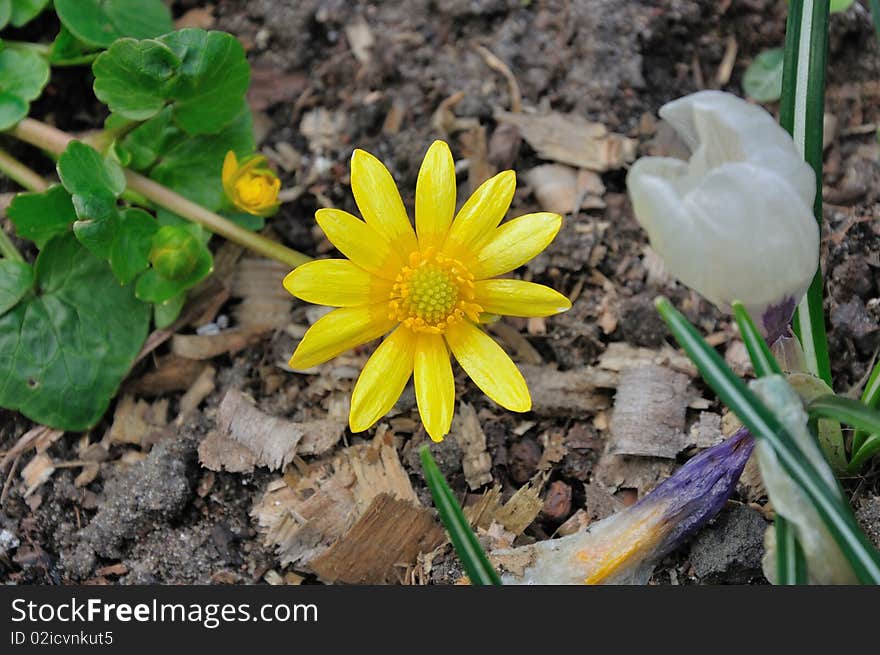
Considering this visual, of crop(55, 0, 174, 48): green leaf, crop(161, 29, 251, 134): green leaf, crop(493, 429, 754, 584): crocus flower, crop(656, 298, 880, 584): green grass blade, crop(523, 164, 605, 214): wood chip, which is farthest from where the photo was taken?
crop(523, 164, 605, 214): wood chip

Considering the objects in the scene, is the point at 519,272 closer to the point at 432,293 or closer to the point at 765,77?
the point at 432,293

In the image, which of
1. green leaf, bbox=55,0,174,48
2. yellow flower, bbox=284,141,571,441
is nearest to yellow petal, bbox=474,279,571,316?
yellow flower, bbox=284,141,571,441

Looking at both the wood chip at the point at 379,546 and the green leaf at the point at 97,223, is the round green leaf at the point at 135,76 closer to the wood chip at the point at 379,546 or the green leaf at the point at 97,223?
the green leaf at the point at 97,223

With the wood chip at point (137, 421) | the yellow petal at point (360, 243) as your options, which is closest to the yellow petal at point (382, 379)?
the yellow petal at point (360, 243)

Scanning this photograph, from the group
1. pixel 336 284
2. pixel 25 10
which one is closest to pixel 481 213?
pixel 336 284

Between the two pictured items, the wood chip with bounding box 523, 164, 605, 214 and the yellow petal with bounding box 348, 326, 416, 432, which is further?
the wood chip with bounding box 523, 164, 605, 214

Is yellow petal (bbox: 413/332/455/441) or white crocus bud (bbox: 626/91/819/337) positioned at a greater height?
white crocus bud (bbox: 626/91/819/337)

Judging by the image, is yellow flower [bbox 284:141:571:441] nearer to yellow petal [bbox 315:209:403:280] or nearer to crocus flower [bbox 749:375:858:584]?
yellow petal [bbox 315:209:403:280]
